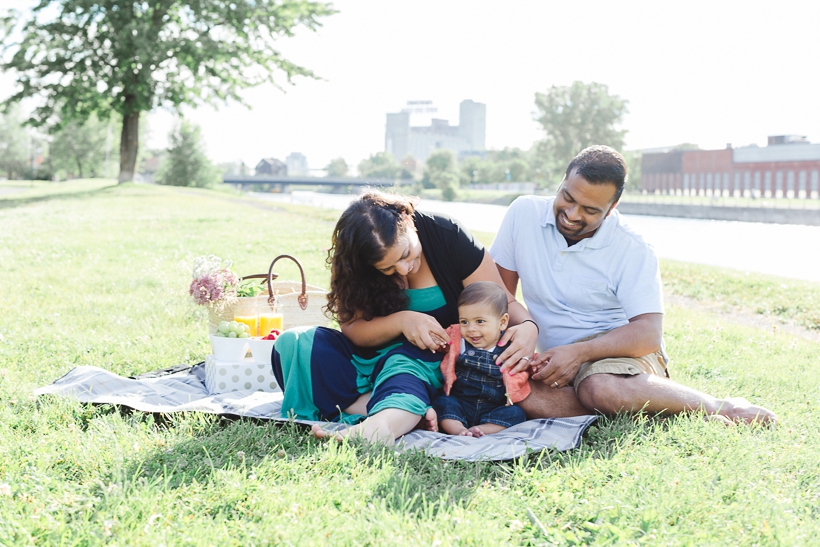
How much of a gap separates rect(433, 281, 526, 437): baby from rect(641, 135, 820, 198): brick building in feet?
225

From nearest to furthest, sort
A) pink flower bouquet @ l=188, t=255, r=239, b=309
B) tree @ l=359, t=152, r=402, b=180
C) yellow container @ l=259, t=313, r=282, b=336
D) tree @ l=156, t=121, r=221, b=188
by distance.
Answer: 1. pink flower bouquet @ l=188, t=255, r=239, b=309
2. yellow container @ l=259, t=313, r=282, b=336
3. tree @ l=156, t=121, r=221, b=188
4. tree @ l=359, t=152, r=402, b=180

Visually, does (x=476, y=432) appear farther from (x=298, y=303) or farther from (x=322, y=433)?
(x=298, y=303)

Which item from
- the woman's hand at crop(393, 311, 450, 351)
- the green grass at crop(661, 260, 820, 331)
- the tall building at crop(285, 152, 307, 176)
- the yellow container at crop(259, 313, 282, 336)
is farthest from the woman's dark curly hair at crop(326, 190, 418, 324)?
the tall building at crop(285, 152, 307, 176)

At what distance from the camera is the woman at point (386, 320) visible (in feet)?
10.4

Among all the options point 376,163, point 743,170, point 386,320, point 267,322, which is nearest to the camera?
point 386,320

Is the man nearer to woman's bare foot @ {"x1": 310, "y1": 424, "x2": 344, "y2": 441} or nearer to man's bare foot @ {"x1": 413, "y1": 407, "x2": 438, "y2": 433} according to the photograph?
man's bare foot @ {"x1": 413, "y1": 407, "x2": 438, "y2": 433}

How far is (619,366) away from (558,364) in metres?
0.32

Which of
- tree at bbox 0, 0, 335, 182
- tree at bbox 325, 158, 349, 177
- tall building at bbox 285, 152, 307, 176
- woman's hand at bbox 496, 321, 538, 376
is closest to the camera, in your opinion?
woman's hand at bbox 496, 321, 538, 376

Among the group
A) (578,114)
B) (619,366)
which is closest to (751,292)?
(619,366)

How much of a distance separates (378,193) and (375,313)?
0.59m

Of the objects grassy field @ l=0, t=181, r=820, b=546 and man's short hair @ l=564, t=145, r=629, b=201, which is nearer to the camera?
grassy field @ l=0, t=181, r=820, b=546

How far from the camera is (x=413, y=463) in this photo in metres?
2.79

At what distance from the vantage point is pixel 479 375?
3.37m

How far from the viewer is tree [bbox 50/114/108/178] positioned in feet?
200
